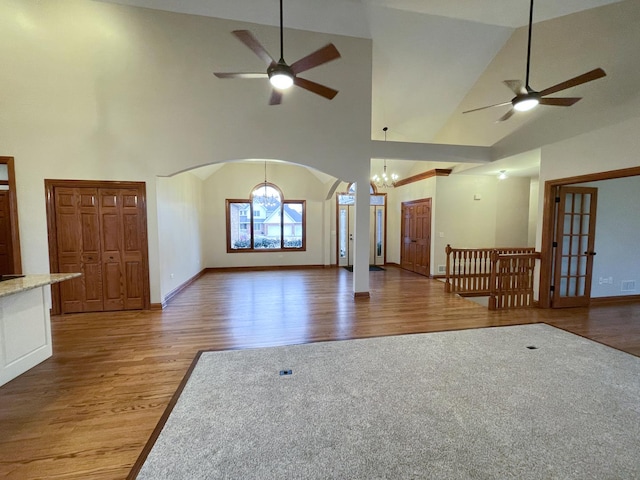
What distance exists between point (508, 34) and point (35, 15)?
24.5 feet

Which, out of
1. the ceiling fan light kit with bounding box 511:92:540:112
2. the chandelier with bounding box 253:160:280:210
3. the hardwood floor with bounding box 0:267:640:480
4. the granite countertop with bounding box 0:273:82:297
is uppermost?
the ceiling fan light kit with bounding box 511:92:540:112

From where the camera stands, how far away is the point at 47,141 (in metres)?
4.05

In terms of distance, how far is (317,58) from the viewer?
104 inches

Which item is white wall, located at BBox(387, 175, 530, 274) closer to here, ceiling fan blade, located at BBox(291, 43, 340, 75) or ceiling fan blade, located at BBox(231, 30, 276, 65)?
ceiling fan blade, located at BBox(291, 43, 340, 75)

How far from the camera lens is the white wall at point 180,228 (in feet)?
15.5

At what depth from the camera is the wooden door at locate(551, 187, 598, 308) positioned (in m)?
4.68

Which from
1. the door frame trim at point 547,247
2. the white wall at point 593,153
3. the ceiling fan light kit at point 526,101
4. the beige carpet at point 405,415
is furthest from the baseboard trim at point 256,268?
the ceiling fan light kit at point 526,101

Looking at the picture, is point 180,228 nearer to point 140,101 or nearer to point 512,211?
point 140,101

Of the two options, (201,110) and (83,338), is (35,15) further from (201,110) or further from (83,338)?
(83,338)

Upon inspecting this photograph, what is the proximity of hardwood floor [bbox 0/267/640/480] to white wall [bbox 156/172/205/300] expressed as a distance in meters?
0.50

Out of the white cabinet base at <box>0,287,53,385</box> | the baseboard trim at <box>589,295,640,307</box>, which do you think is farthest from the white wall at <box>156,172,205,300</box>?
the baseboard trim at <box>589,295,640,307</box>

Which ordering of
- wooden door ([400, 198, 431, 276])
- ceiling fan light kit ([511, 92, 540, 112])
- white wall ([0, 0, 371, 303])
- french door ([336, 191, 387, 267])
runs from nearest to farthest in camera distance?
ceiling fan light kit ([511, 92, 540, 112])
white wall ([0, 0, 371, 303])
wooden door ([400, 198, 431, 276])
french door ([336, 191, 387, 267])

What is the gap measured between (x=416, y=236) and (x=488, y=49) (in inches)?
180

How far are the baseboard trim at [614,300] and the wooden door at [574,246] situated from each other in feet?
0.63
